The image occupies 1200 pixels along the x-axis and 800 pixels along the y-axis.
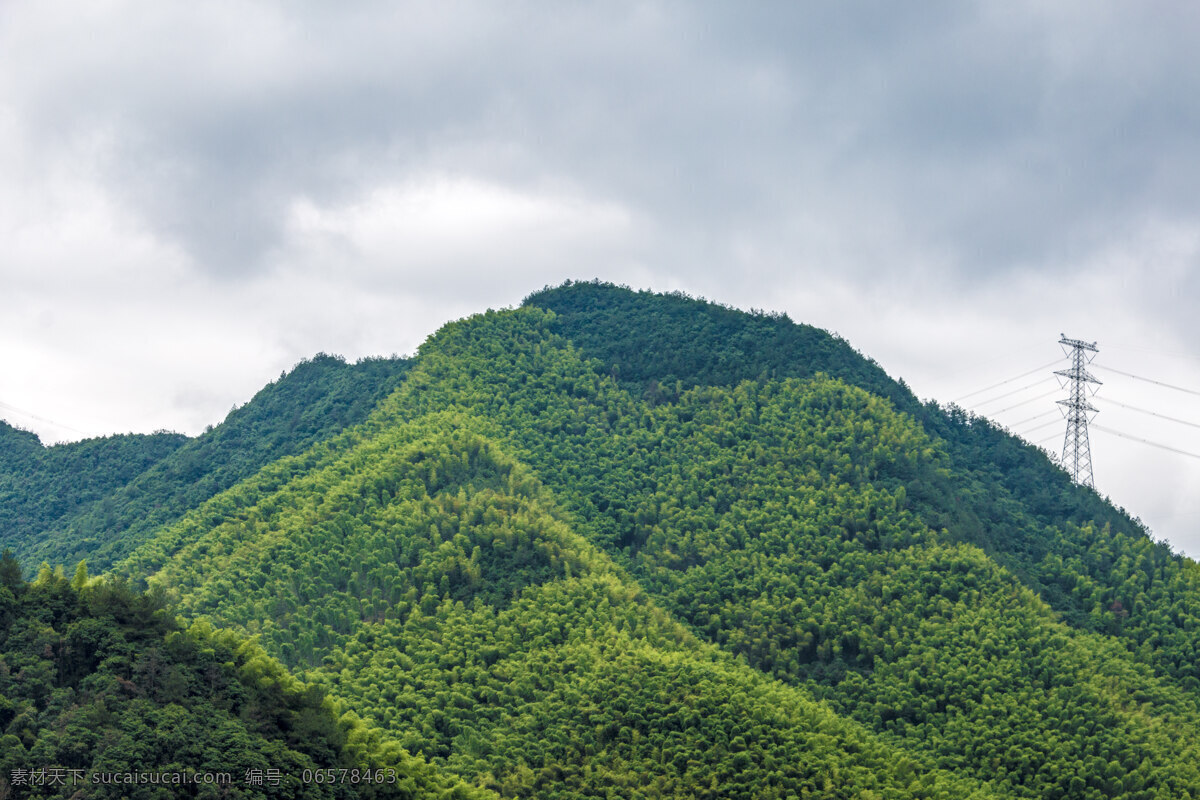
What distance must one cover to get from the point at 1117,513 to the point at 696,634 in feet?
85.0

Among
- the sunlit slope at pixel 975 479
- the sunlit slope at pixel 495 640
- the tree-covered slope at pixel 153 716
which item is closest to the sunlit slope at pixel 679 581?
the sunlit slope at pixel 495 640

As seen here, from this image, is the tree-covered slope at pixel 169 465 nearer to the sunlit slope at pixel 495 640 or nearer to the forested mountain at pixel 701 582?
the forested mountain at pixel 701 582

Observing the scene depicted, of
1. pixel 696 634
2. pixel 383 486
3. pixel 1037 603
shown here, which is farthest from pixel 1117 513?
pixel 383 486

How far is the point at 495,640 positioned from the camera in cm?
5056

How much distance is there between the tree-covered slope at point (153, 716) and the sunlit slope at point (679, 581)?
20.5ft

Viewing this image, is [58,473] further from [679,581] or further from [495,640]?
[679,581]

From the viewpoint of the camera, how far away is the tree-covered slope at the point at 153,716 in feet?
113

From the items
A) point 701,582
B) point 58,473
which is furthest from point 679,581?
point 58,473

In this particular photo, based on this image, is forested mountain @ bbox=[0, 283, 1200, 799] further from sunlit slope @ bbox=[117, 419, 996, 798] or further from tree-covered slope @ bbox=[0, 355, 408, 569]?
tree-covered slope @ bbox=[0, 355, 408, 569]

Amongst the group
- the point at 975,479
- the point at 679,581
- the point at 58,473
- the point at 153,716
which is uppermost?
the point at 975,479

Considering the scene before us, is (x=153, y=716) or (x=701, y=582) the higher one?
(x=701, y=582)

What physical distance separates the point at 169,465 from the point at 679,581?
36.0 metres

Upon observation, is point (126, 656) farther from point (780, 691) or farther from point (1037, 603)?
point (1037, 603)

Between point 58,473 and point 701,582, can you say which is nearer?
point 701,582
